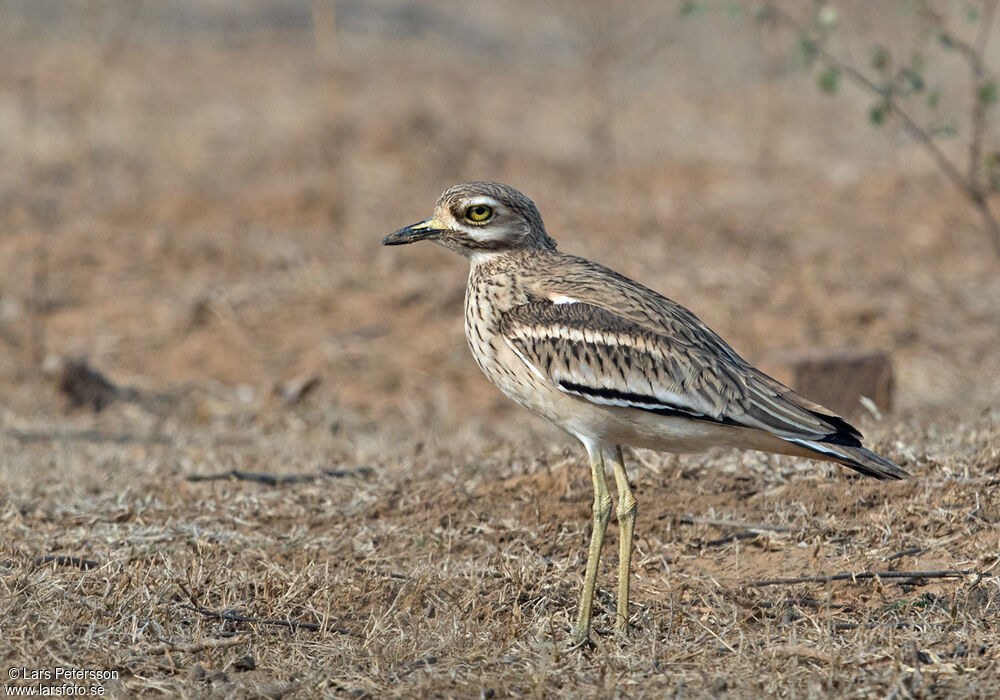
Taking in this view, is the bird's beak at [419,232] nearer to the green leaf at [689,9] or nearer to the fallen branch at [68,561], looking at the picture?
the fallen branch at [68,561]

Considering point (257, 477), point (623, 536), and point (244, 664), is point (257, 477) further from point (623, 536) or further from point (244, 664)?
point (623, 536)

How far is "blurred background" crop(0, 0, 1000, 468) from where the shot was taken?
7961 mm

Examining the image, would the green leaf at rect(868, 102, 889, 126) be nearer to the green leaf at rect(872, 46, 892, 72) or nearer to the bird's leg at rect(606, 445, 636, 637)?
the green leaf at rect(872, 46, 892, 72)

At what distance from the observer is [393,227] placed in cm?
1179

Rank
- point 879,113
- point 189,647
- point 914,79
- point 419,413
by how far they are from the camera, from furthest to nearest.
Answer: point 419,413 → point 879,113 → point 914,79 → point 189,647

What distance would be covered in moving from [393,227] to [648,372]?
808 centimetres

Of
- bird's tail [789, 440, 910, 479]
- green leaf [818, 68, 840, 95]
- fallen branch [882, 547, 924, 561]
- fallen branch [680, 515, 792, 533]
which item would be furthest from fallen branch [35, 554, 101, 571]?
green leaf [818, 68, 840, 95]

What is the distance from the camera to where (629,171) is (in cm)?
1453

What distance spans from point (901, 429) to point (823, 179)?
907 centimetres

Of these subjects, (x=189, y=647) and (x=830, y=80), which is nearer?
(x=189, y=647)

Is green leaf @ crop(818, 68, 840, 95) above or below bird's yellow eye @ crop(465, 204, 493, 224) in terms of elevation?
above

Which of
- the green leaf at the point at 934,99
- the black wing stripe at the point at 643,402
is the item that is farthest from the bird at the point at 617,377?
the green leaf at the point at 934,99

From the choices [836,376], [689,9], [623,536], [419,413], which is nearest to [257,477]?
[623,536]

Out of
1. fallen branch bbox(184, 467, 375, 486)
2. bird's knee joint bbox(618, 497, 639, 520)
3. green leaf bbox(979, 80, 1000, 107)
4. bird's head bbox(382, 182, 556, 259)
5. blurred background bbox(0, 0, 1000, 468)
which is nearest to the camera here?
bird's knee joint bbox(618, 497, 639, 520)
